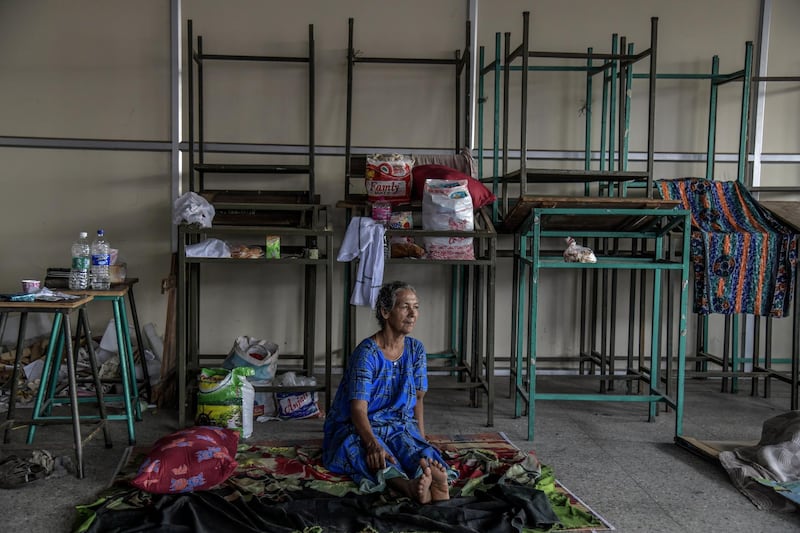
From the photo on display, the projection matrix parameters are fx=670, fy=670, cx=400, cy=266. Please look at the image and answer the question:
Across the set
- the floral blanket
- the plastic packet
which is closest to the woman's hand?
the floral blanket

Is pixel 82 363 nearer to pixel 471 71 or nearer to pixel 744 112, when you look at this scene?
pixel 471 71

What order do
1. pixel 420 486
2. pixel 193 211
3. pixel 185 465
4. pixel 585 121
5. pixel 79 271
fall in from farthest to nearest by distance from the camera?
pixel 585 121 < pixel 193 211 < pixel 79 271 < pixel 185 465 < pixel 420 486

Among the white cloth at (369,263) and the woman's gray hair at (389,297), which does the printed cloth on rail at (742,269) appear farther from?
the woman's gray hair at (389,297)

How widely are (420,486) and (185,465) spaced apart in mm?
1010

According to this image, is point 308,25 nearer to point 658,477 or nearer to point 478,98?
point 478,98

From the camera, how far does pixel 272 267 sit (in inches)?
198

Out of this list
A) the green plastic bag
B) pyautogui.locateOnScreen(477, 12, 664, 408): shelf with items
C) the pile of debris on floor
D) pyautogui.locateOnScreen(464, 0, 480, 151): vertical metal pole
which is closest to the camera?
the green plastic bag

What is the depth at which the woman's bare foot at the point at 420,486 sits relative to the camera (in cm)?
266

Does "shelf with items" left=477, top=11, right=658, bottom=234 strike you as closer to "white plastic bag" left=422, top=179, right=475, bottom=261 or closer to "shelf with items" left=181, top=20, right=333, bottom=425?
"white plastic bag" left=422, top=179, right=475, bottom=261

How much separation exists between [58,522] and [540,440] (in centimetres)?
241

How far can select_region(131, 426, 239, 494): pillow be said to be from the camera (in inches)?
108

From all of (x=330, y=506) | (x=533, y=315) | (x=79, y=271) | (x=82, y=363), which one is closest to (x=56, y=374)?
(x=79, y=271)

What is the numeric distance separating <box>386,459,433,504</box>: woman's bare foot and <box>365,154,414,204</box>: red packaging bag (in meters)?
1.95

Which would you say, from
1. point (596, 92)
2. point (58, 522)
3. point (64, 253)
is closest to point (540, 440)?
point (58, 522)
